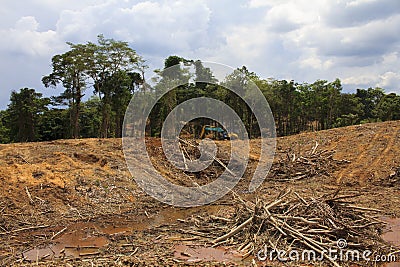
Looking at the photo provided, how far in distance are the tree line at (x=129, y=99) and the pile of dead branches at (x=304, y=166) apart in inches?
197

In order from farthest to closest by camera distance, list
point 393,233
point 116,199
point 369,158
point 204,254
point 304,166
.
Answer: point 369,158 → point 304,166 → point 116,199 → point 393,233 → point 204,254

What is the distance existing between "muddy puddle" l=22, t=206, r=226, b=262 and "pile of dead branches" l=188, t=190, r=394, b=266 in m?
1.49

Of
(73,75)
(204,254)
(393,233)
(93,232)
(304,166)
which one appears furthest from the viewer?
(73,75)

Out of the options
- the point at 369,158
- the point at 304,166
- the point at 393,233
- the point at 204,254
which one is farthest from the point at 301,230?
the point at 369,158

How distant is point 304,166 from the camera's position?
11773 mm

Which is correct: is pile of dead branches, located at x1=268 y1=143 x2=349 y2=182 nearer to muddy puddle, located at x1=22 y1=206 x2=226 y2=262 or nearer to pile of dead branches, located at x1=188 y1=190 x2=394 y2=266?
muddy puddle, located at x1=22 y1=206 x2=226 y2=262

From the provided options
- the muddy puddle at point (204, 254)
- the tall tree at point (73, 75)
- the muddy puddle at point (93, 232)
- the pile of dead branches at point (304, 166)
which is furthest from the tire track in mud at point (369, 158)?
the tall tree at point (73, 75)

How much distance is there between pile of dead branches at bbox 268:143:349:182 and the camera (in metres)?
11.3

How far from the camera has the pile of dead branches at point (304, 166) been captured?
11328mm

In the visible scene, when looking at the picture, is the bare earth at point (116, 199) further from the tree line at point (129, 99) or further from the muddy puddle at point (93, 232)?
the tree line at point (129, 99)

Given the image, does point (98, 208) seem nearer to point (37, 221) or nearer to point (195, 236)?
point (37, 221)

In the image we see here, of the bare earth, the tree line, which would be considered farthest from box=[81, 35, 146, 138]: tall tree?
the bare earth

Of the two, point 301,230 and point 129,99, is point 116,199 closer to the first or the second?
point 301,230

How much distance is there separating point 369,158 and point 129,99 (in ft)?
51.8
